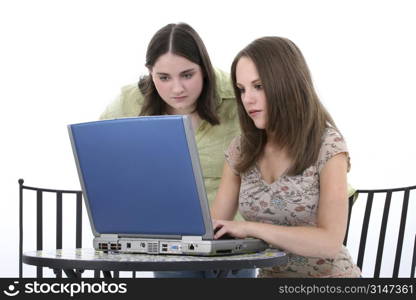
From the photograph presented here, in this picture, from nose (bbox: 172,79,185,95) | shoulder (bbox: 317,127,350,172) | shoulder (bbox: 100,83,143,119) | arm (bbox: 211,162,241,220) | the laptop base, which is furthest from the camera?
shoulder (bbox: 100,83,143,119)

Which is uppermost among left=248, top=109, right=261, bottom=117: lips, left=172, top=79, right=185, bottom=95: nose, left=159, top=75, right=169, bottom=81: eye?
left=159, top=75, right=169, bottom=81: eye

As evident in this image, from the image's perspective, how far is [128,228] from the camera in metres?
1.61

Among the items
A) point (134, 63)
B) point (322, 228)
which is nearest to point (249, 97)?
point (322, 228)

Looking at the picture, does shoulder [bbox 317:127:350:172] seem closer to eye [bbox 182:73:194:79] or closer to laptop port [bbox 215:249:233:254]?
laptop port [bbox 215:249:233:254]

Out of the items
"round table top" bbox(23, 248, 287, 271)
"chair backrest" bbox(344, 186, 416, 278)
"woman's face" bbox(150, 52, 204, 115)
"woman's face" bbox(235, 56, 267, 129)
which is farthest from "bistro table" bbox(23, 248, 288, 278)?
"chair backrest" bbox(344, 186, 416, 278)

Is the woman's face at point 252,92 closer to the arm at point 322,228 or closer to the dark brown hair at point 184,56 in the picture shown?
the arm at point 322,228

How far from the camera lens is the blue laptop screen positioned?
1.48 meters

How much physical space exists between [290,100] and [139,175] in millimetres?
447

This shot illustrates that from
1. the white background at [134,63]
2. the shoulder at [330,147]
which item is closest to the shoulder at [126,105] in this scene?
the shoulder at [330,147]

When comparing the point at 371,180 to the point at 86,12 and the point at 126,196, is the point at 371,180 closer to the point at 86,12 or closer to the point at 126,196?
the point at 86,12

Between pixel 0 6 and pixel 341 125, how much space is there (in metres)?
1.75

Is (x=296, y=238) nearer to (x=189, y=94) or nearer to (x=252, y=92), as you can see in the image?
(x=252, y=92)

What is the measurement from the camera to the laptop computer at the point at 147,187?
4.85ft

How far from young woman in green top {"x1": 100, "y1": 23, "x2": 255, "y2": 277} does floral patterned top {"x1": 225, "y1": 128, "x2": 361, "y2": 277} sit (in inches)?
13.5
